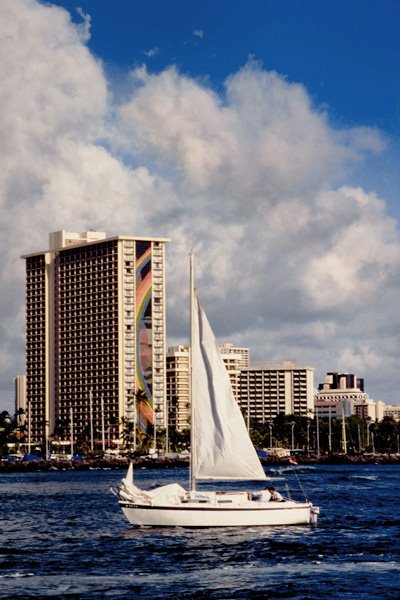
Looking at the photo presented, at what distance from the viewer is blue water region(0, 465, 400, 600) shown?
170 ft

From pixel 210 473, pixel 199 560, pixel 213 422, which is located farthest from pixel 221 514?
pixel 199 560

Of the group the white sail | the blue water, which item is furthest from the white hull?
the white sail

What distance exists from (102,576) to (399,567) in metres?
14.8

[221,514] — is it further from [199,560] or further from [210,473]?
[199,560]

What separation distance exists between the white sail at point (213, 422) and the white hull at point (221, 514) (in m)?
3.12

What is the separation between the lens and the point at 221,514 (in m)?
70.6

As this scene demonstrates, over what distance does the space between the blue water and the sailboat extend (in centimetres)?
94

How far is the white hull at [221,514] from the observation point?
70500 mm

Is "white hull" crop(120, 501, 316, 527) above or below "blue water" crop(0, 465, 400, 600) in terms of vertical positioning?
above

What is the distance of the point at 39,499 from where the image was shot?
422 feet

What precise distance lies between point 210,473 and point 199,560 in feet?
A: 44.8

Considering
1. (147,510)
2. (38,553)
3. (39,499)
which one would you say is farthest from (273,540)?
(39,499)

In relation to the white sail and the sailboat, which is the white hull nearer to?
the sailboat

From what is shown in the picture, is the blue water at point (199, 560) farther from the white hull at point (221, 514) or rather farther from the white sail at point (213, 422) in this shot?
Result: the white sail at point (213, 422)
